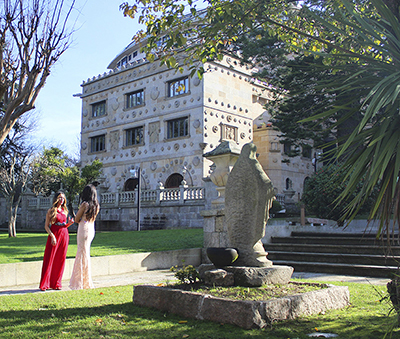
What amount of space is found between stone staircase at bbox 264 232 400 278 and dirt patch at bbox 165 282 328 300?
3.77 m

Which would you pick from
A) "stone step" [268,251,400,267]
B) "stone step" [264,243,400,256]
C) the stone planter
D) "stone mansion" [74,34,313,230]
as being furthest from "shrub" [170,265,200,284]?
"stone mansion" [74,34,313,230]

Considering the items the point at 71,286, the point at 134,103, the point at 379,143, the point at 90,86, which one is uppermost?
the point at 90,86

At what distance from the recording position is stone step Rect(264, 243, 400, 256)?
1114cm

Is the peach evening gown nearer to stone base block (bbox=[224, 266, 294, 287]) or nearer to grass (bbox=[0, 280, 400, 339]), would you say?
grass (bbox=[0, 280, 400, 339])

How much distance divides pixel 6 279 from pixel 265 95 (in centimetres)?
2821

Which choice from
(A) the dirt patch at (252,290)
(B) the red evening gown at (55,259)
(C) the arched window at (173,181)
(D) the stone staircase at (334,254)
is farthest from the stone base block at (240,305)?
(C) the arched window at (173,181)

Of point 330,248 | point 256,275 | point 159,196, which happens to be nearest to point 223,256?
point 256,275

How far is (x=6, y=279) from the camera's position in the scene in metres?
8.76

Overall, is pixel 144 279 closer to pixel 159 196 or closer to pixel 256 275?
pixel 256 275

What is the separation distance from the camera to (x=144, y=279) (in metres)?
9.74

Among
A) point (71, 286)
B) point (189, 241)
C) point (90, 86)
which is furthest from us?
point (90, 86)

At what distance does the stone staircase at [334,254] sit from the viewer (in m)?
10.2

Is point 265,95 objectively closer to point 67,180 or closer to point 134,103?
point 134,103

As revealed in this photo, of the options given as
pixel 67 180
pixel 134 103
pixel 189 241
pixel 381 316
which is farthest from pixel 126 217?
pixel 381 316
